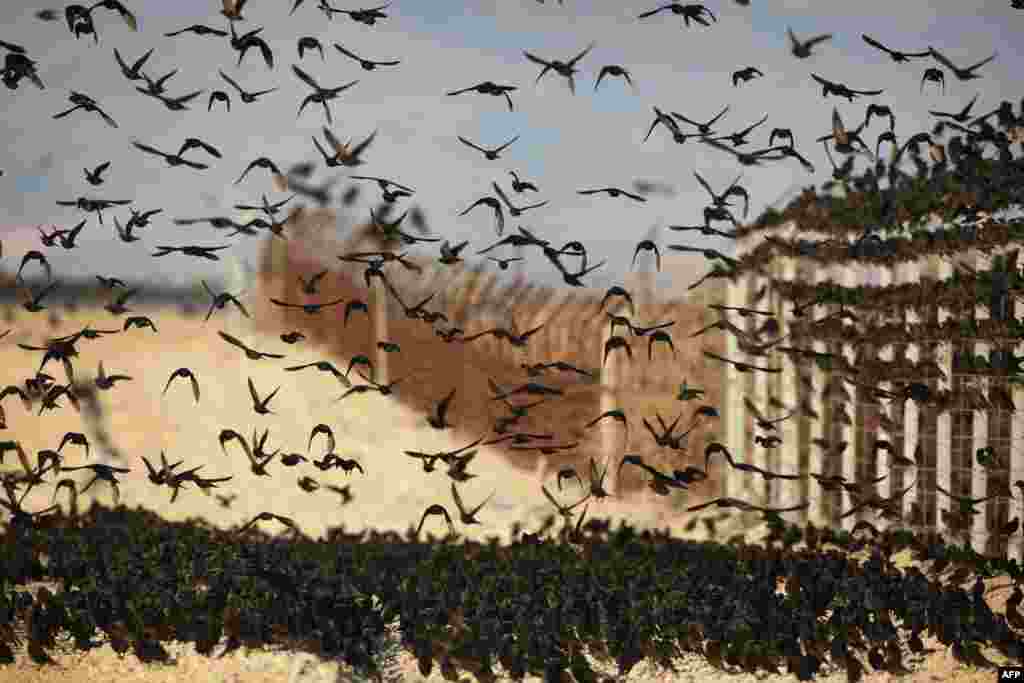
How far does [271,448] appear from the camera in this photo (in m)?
18.5

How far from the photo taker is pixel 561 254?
564 centimetres

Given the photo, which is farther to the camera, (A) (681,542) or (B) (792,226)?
(B) (792,226)

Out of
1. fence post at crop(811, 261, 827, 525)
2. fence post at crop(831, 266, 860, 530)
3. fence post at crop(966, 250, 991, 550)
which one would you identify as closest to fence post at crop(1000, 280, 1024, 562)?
fence post at crop(966, 250, 991, 550)

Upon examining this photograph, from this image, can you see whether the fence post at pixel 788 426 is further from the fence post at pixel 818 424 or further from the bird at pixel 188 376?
the bird at pixel 188 376

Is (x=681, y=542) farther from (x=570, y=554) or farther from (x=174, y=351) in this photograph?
(x=174, y=351)

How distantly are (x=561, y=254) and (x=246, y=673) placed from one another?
3125mm

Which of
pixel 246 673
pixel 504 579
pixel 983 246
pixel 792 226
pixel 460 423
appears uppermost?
pixel 792 226

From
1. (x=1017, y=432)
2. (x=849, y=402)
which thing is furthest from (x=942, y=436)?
(x=849, y=402)

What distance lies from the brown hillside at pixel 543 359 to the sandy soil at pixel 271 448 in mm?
514

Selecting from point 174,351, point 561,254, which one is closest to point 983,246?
point 561,254

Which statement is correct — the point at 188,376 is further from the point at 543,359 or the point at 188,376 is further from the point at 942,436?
the point at 543,359

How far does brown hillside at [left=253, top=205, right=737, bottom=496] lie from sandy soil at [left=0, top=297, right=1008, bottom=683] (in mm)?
514

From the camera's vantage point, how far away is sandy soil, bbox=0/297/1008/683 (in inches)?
528

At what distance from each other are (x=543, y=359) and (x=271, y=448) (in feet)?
15.8
